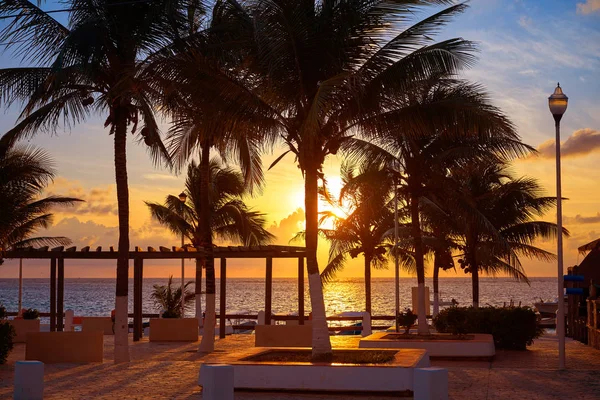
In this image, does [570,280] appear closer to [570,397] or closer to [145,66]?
[570,397]

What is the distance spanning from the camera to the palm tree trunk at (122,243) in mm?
18969

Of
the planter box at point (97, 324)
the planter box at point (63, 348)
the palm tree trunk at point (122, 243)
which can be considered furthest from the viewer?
the planter box at point (97, 324)

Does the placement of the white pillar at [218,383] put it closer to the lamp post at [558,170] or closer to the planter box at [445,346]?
the lamp post at [558,170]

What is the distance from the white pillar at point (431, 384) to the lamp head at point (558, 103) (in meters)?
Result: 8.87

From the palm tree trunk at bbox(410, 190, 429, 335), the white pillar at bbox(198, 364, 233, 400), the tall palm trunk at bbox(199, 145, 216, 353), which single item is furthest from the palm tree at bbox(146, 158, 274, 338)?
the white pillar at bbox(198, 364, 233, 400)

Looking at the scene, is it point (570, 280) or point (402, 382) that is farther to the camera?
point (570, 280)

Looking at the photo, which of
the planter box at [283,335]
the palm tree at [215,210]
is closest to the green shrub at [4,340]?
the planter box at [283,335]

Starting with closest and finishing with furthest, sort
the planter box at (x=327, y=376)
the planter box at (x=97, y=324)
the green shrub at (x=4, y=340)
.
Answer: the planter box at (x=327, y=376)
the green shrub at (x=4, y=340)
the planter box at (x=97, y=324)

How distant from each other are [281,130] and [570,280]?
14424 millimetres

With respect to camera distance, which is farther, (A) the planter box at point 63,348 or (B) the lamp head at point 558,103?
(A) the planter box at point 63,348

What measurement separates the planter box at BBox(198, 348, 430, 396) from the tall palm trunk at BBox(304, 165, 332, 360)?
0.97 m

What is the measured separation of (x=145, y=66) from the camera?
56.1 feet

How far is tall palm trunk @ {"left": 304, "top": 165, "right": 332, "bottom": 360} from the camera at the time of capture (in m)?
15.0

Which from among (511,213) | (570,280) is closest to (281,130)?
(570,280)
